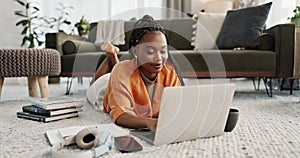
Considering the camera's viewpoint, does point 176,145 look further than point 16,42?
No

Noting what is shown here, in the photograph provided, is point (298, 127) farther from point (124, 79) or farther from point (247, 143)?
point (124, 79)

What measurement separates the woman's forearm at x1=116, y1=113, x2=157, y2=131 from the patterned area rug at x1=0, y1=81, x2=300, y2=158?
0.06m

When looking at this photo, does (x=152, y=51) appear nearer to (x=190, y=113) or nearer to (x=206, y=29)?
(x=190, y=113)

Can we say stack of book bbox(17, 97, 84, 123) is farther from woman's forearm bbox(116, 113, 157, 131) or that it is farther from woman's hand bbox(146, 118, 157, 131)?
woman's hand bbox(146, 118, 157, 131)

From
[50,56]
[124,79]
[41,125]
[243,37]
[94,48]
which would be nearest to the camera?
[124,79]

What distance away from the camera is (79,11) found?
4145 millimetres

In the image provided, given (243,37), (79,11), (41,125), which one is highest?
(79,11)

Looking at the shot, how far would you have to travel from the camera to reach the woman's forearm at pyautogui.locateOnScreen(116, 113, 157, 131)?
3.42 ft

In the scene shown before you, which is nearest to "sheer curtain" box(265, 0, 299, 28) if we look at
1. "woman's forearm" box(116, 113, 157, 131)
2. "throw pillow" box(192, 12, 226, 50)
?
"throw pillow" box(192, 12, 226, 50)

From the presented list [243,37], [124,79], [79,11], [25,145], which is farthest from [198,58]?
[79,11]

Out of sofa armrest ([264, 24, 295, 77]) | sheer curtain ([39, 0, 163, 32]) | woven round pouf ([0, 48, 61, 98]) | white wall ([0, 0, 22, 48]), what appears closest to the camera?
woven round pouf ([0, 48, 61, 98])

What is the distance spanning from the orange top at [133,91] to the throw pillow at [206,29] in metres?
1.44

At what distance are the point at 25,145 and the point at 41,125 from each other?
13.3 inches

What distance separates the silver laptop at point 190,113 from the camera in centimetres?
93
